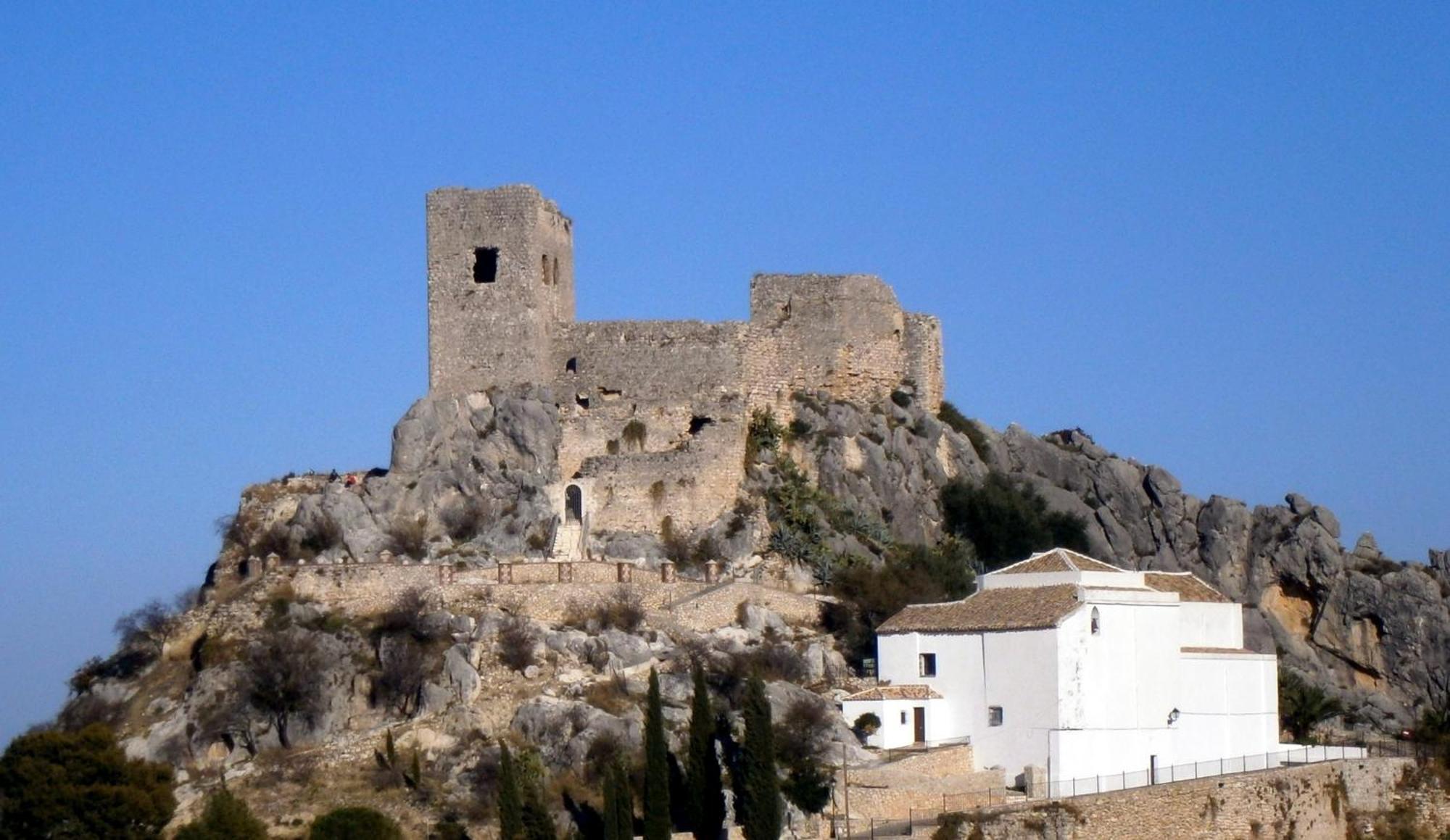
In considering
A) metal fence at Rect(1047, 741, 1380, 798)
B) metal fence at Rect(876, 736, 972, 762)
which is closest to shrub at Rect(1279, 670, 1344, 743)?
metal fence at Rect(1047, 741, 1380, 798)

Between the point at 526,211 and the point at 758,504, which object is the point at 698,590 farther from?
the point at 526,211

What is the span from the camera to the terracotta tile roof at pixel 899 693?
5919 cm

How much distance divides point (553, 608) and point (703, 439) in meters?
9.62

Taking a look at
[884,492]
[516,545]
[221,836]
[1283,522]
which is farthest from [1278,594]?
[221,836]

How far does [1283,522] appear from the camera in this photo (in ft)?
251

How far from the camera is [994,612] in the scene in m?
60.0

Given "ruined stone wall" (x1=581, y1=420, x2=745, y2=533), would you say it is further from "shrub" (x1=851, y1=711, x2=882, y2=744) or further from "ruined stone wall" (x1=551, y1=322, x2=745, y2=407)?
"shrub" (x1=851, y1=711, x2=882, y2=744)

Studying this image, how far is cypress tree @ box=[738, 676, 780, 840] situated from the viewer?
53.4 m

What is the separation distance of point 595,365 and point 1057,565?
1577 centimetres

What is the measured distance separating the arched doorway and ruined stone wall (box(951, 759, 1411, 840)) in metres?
17.4

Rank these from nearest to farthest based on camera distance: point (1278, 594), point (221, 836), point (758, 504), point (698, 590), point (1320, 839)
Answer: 1. point (221, 836)
2. point (1320, 839)
3. point (698, 590)
4. point (758, 504)
5. point (1278, 594)

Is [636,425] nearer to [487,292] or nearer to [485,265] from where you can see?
[487,292]

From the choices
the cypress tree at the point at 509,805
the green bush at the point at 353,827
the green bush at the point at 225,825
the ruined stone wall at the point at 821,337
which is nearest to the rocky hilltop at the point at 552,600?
the ruined stone wall at the point at 821,337

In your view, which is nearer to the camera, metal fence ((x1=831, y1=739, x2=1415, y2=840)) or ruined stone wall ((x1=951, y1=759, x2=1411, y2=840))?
metal fence ((x1=831, y1=739, x2=1415, y2=840))
